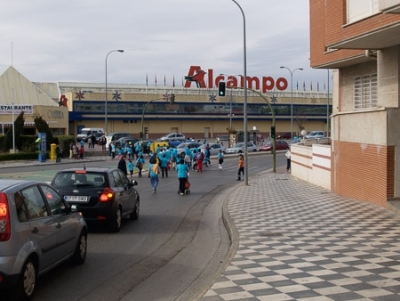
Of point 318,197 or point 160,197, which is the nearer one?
point 318,197

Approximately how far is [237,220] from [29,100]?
6120 cm

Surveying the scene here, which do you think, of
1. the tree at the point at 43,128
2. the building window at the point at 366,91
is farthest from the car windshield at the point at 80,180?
the tree at the point at 43,128

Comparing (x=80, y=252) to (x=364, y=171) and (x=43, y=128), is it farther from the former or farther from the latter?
(x=43, y=128)

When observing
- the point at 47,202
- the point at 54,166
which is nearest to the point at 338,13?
the point at 47,202

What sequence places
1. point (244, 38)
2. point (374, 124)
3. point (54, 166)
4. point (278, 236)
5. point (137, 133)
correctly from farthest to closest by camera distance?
point (137, 133)
point (54, 166)
point (244, 38)
point (374, 124)
point (278, 236)

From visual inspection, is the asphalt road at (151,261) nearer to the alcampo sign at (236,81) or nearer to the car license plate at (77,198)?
the car license plate at (77,198)

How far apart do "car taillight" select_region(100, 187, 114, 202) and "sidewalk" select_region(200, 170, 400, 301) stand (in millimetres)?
2931

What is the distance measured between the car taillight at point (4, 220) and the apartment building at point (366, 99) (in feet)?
35.1

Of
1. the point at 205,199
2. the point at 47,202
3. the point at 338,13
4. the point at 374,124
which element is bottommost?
the point at 205,199

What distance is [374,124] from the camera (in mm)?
17531

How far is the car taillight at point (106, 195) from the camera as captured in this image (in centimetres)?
1304

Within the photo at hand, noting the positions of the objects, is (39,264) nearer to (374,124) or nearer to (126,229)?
(126,229)

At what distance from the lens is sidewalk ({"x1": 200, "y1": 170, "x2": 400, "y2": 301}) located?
7.46 m

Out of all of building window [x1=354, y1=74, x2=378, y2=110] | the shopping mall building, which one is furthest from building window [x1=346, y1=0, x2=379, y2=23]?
the shopping mall building
